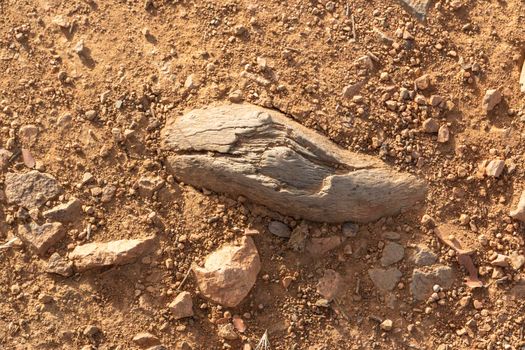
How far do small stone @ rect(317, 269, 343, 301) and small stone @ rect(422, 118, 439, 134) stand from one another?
1220 mm

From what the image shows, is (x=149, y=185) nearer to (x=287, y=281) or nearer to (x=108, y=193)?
(x=108, y=193)

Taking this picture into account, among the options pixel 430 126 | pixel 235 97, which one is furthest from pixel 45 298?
pixel 430 126

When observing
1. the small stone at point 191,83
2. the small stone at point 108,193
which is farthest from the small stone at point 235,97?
the small stone at point 108,193

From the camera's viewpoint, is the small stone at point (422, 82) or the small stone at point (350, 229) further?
the small stone at point (422, 82)

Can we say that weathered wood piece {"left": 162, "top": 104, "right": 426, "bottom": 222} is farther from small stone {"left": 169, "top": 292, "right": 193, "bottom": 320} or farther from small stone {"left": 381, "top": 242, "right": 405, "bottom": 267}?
small stone {"left": 169, "top": 292, "right": 193, "bottom": 320}

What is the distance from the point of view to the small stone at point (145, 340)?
4.59 m

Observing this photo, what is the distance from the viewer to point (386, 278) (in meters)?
4.63

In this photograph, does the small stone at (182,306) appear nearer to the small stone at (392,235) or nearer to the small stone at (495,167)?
the small stone at (392,235)

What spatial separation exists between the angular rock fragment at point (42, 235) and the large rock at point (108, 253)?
171 mm

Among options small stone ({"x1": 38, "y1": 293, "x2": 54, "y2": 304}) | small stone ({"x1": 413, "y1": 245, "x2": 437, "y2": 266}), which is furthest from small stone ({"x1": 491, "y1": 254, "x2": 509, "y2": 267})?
small stone ({"x1": 38, "y1": 293, "x2": 54, "y2": 304})

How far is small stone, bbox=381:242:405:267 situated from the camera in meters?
4.63

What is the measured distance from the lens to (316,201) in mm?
4531

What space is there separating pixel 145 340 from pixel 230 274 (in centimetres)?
76

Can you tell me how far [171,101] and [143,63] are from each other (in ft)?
1.27
